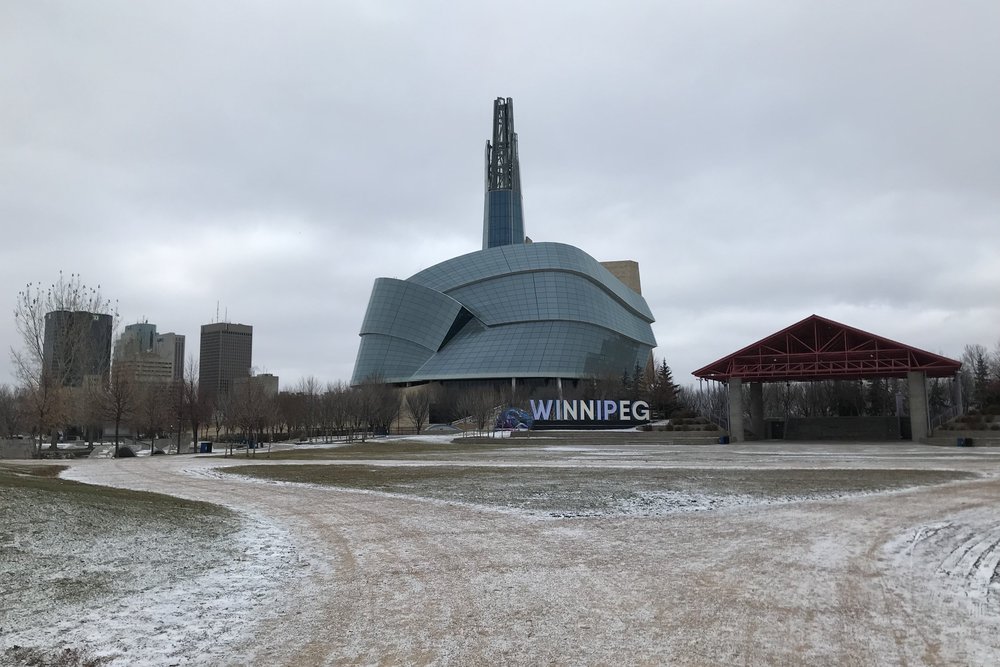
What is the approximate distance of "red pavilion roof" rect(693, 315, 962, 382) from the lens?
48.8m

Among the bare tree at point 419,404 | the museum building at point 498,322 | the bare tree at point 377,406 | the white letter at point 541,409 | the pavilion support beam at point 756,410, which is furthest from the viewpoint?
the museum building at point 498,322

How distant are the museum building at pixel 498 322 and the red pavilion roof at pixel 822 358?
175 ft

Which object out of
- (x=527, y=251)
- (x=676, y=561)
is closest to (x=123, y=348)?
(x=676, y=561)

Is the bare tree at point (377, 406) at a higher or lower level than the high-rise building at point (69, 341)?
lower

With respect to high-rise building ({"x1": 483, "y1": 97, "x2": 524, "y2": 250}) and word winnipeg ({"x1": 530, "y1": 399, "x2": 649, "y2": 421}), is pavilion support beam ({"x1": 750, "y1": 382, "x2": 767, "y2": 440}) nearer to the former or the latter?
word winnipeg ({"x1": 530, "y1": 399, "x2": 649, "y2": 421})

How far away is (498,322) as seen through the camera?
11756 centimetres

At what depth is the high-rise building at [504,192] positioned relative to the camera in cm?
16688

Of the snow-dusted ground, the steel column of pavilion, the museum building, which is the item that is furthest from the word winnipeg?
the snow-dusted ground

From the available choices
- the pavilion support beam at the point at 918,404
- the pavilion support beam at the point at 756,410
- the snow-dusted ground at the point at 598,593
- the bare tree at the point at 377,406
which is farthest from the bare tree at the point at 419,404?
the snow-dusted ground at the point at 598,593

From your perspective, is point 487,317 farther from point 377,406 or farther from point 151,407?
point 151,407

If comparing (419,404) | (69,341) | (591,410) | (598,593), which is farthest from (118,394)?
(419,404)

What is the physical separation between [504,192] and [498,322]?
61.0m

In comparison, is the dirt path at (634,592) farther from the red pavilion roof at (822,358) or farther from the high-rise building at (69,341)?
the red pavilion roof at (822,358)

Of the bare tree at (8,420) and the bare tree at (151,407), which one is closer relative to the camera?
the bare tree at (151,407)
